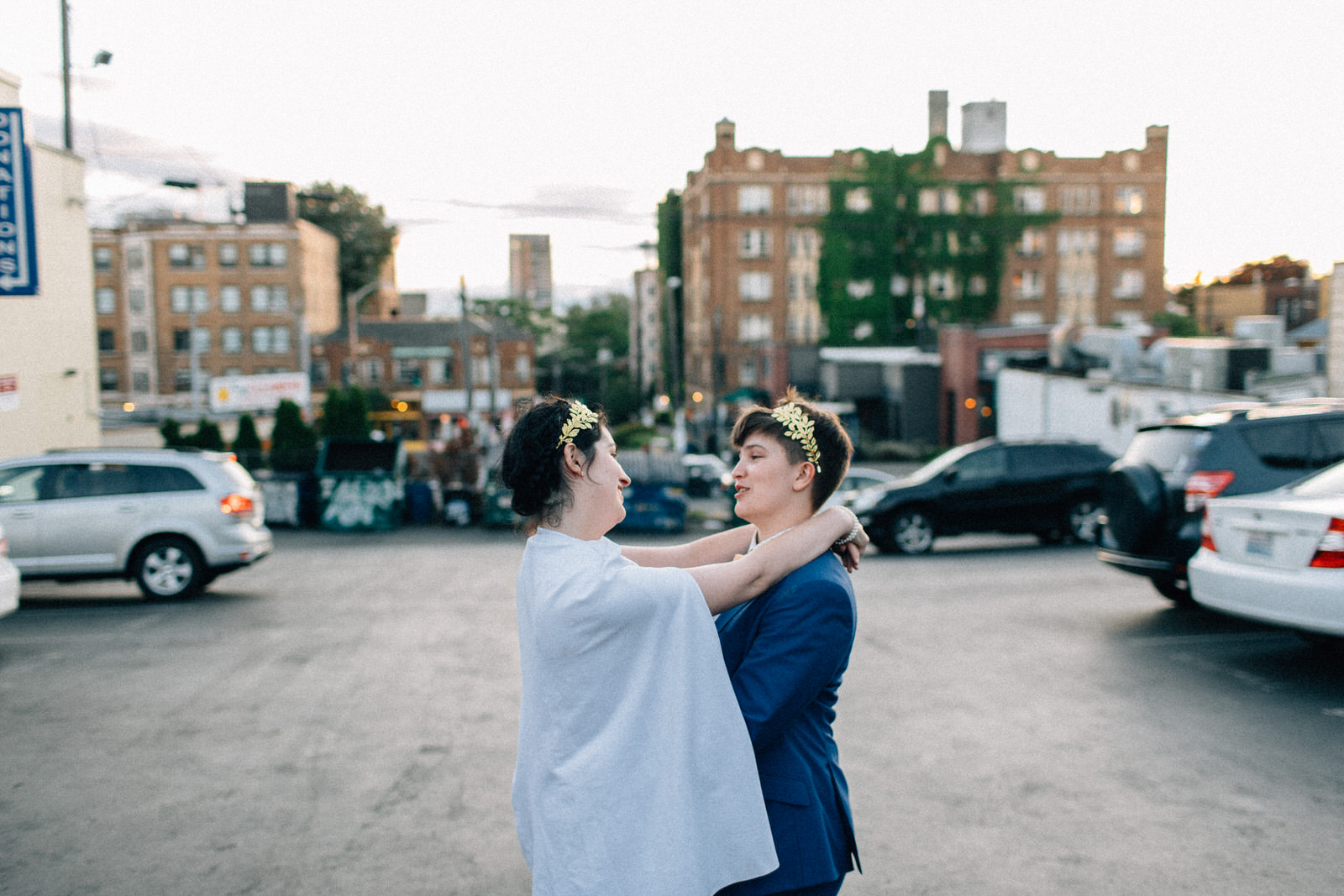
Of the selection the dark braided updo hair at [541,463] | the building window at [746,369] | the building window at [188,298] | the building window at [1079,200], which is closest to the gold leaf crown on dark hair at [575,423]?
the dark braided updo hair at [541,463]

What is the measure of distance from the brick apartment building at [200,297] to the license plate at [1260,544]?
6702 centimetres

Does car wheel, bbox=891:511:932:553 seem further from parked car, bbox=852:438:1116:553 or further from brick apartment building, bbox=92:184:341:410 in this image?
brick apartment building, bbox=92:184:341:410

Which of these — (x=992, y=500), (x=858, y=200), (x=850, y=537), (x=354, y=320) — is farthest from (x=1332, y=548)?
(x=858, y=200)

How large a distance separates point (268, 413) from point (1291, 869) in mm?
59779

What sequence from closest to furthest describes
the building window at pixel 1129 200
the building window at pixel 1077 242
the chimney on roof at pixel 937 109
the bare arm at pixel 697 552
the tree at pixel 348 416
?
the bare arm at pixel 697 552 < the tree at pixel 348 416 < the chimney on roof at pixel 937 109 < the building window at pixel 1077 242 < the building window at pixel 1129 200

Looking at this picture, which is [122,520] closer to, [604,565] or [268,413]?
[604,565]

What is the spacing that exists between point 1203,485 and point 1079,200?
206 ft

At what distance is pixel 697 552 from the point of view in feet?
10.0

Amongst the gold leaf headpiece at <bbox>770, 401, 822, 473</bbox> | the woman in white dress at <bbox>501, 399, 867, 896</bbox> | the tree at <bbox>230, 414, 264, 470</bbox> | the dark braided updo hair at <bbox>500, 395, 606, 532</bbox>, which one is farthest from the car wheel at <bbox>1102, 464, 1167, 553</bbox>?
the tree at <bbox>230, 414, 264, 470</bbox>

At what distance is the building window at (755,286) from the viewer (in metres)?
63.3

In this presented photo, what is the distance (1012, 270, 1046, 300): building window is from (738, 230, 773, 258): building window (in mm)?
16077

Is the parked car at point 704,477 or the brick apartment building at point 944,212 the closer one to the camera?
the parked car at point 704,477

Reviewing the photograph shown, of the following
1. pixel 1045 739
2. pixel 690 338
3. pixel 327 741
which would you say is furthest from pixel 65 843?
pixel 690 338

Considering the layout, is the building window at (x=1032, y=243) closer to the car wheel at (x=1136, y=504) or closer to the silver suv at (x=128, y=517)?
the car wheel at (x=1136, y=504)
